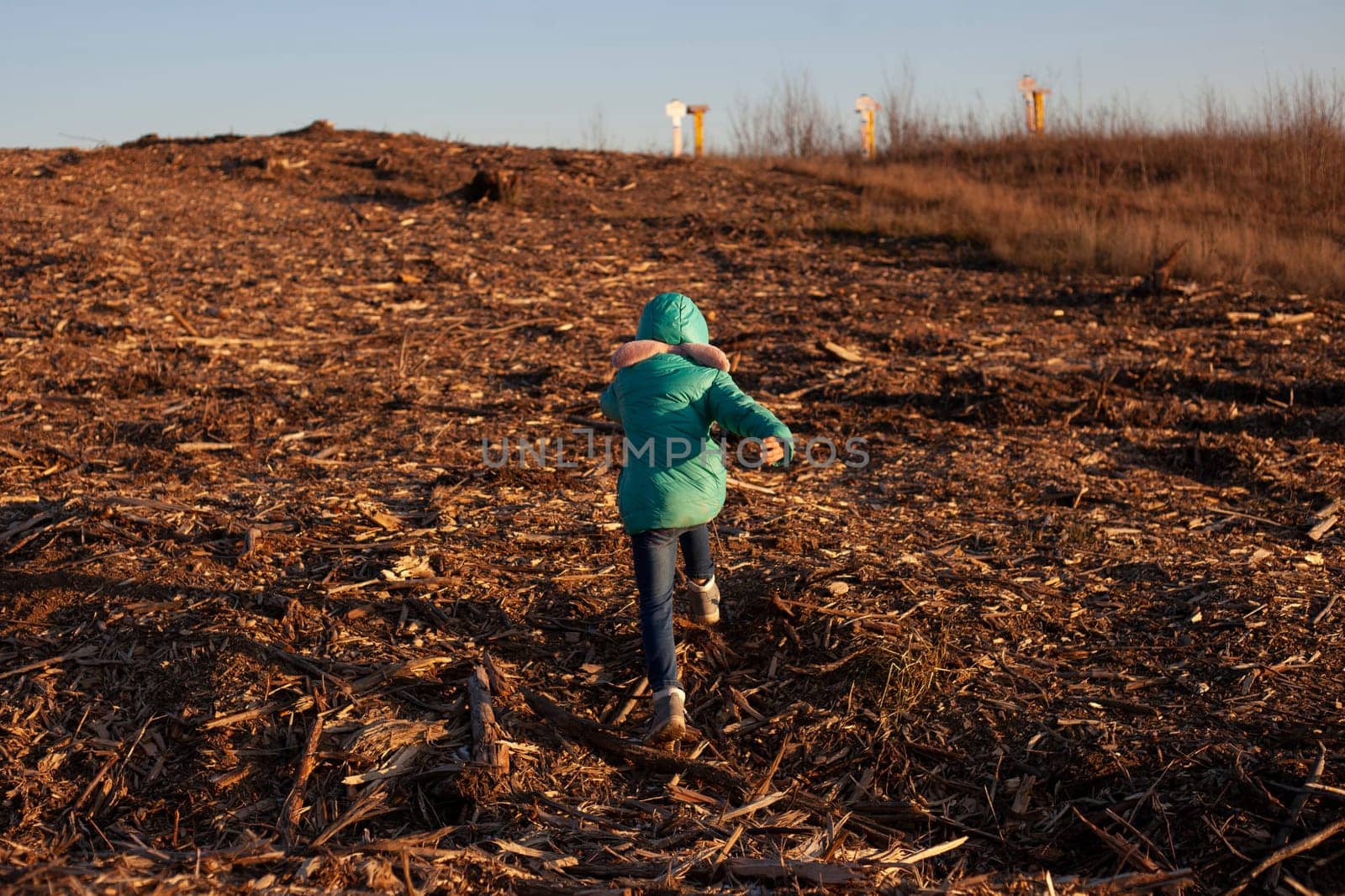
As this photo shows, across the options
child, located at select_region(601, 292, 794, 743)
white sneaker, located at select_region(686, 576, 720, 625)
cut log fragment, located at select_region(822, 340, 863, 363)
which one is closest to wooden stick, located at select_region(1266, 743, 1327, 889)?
child, located at select_region(601, 292, 794, 743)

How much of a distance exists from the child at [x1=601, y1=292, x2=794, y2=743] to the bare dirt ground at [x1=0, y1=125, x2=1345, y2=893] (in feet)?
1.04

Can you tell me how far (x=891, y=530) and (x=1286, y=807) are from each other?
2.44m

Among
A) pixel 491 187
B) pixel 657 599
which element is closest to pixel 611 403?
pixel 657 599

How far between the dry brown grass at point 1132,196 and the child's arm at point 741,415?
8798 millimetres

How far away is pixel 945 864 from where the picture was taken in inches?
124

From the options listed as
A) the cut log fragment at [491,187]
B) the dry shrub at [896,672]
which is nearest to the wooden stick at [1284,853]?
the dry shrub at [896,672]

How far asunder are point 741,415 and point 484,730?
1286mm

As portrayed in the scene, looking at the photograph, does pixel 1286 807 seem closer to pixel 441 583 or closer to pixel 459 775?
pixel 459 775

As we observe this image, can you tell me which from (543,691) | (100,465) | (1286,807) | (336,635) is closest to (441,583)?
(336,635)

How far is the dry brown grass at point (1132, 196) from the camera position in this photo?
11555mm

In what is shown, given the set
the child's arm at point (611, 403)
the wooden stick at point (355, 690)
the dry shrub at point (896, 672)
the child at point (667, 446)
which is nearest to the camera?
the wooden stick at point (355, 690)

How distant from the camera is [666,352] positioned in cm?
388

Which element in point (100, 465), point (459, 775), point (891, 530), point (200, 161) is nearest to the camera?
point (459, 775)

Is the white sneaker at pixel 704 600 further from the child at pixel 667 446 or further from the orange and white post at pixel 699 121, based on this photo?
the orange and white post at pixel 699 121
